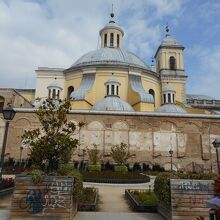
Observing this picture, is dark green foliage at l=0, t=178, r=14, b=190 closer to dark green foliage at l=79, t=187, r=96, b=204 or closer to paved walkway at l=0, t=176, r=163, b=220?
paved walkway at l=0, t=176, r=163, b=220

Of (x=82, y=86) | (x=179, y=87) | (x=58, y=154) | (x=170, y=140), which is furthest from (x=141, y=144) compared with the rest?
(x=58, y=154)

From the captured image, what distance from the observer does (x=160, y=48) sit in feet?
137

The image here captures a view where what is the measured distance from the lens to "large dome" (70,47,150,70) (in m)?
34.8

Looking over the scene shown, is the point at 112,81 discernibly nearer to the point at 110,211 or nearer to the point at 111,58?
the point at 111,58

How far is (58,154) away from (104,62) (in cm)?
2731

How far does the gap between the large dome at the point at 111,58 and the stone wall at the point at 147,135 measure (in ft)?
31.1

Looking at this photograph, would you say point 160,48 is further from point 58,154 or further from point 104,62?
point 58,154

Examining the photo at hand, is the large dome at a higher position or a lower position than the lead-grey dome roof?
higher

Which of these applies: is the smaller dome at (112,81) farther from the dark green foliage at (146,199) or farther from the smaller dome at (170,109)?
the dark green foliage at (146,199)

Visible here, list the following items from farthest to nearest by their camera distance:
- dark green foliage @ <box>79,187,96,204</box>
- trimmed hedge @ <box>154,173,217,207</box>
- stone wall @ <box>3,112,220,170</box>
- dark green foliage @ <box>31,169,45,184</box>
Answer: stone wall @ <box>3,112,220,170</box>
dark green foliage @ <box>79,187,96,204</box>
trimmed hedge @ <box>154,173,217,207</box>
dark green foliage @ <box>31,169,45,184</box>

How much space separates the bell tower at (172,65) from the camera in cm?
3806

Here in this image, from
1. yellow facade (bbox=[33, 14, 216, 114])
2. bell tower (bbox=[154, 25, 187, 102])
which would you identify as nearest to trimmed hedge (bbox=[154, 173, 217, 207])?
yellow facade (bbox=[33, 14, 216, 114])

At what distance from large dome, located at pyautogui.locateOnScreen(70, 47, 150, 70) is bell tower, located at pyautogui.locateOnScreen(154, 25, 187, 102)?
3.81 m

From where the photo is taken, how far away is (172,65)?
135 feet
